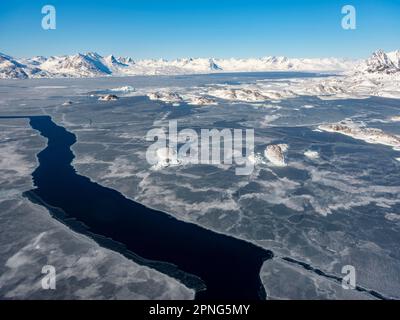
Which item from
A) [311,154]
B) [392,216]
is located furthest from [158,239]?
[311,154]

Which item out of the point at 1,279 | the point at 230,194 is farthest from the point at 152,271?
the point at 230,194

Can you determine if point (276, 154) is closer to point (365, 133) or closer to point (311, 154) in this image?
point (311, 154)

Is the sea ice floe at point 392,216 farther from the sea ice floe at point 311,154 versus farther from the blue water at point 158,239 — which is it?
the sea ice floe at point 311,154

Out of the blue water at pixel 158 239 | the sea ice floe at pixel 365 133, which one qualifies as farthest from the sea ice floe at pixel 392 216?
the sea ice floe at pixel 365 133

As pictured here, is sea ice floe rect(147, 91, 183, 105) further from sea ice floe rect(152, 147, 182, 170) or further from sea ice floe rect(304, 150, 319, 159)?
sea ice floe rect(304, 150, 319, 159)

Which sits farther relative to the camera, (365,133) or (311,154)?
(365,133)

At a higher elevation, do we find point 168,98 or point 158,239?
point 168,98

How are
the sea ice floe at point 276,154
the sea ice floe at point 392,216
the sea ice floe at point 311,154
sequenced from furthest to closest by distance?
the sea ice floe at point 311,154, the sea ice floe at point 276,154, the sea ice floe at point 392,216

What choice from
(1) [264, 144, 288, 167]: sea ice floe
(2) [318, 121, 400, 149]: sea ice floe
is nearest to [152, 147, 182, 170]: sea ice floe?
(1) [264, 144, 288, 167]: sea ice floe

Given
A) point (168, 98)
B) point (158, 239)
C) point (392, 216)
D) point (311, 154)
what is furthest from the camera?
point (168, 98)
